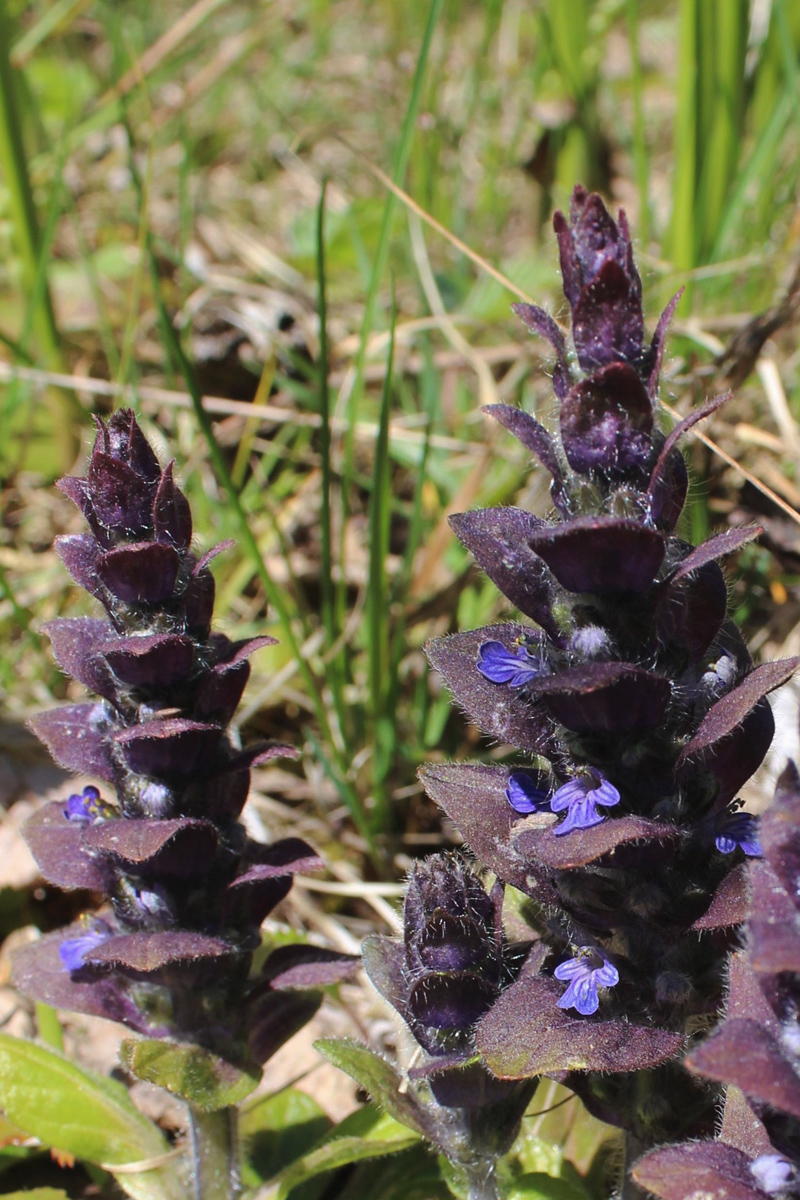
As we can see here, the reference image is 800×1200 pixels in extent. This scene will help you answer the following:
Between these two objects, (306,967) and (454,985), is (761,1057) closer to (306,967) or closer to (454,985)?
(454,985)

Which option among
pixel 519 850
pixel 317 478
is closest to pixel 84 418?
pixel 317 478

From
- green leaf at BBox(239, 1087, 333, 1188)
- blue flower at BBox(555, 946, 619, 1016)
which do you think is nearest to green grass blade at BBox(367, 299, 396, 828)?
green leaf at BBox(239, 1087, 333, 1188)

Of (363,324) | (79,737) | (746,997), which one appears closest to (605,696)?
(746,997)

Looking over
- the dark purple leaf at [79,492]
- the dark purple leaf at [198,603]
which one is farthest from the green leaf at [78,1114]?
the dark purple leaf at [79,492]

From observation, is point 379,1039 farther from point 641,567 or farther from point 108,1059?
point 641,567

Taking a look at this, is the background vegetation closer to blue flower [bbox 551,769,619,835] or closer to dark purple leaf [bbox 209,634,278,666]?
dark purple leaf [bbox 209,634,278,666]

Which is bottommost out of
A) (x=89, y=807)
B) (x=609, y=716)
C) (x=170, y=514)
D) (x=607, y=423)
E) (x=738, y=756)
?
(x=89, y=807)
